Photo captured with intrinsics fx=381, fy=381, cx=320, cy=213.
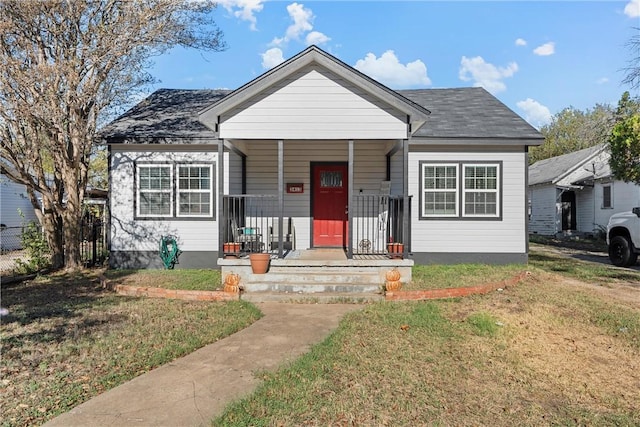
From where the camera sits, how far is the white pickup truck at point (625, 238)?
10344 mm

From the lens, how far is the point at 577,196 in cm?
2208

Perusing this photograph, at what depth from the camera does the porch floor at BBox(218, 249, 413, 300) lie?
7.42 meters

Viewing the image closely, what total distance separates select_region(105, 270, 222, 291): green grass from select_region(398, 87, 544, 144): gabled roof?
617cm

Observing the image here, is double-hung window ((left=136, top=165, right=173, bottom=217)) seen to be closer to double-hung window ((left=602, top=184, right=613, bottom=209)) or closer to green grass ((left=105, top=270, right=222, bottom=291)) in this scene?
green grass ((left=105, top=270, right=222, bottom=291))

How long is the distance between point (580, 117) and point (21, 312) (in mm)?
51416

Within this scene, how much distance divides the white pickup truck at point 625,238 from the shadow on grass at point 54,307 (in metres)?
12.6

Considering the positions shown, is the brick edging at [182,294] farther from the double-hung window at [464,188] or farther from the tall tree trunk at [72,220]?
the double-hung window at [464,188]

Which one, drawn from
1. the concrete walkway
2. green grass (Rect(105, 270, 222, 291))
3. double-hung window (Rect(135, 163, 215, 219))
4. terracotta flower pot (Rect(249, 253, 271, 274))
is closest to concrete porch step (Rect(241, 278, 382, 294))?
terracotta flower pot (Rect(249, 253, 271, 274))

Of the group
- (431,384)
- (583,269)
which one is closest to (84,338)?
(431,384)

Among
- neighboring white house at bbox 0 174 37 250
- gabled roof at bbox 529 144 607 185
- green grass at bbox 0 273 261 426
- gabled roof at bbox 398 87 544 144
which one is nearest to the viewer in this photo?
green grass at bbox 0 273 261 426

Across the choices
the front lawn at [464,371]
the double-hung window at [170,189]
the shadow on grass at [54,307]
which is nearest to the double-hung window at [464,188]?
the front lawn at [464,371]

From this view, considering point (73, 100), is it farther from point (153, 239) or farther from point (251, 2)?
point (251, 2)

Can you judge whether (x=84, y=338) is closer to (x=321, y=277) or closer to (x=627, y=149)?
(x=321, y=277)

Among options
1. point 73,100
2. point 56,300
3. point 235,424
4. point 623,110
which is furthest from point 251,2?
point 623,110
